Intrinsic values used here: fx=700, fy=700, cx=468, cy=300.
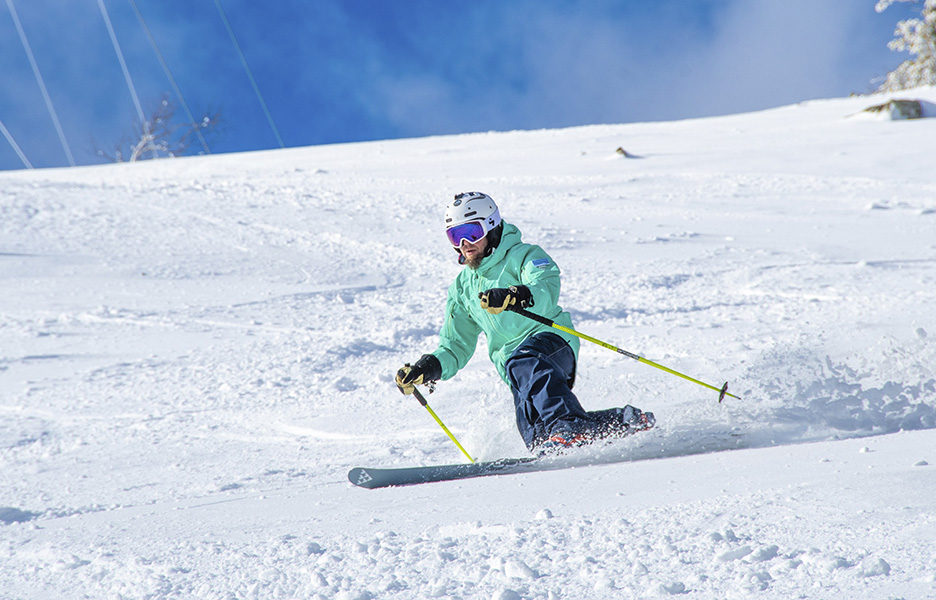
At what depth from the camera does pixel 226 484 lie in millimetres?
3486

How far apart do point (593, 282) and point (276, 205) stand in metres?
6.57

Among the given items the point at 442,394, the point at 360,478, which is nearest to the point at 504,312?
the point at 360,478

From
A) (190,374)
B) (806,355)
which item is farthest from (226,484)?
(806,355)

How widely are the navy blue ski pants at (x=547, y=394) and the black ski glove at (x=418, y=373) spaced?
0.45 m

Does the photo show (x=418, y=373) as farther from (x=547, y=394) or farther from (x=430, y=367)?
(x=547, y=394)

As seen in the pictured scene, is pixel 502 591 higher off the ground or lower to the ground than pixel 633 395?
lower

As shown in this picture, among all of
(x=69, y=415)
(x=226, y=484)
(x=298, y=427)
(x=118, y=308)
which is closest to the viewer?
(x=226, y=484)

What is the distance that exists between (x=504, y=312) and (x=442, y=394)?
1312 mm

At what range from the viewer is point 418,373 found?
383cm

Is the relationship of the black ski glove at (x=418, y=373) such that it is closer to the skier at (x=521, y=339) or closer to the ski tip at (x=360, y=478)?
the skier at (x=521, y=339)

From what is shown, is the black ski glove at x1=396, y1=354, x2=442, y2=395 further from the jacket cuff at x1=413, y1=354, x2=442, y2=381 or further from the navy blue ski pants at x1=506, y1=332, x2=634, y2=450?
the navy blue ski pants at x1=506, y1=332, x2=634, y2=450

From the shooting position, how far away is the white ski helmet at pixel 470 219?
3.68 meters

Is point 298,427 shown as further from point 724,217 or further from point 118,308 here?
point 724,217

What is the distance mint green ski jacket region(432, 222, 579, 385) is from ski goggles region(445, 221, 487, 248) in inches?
5.2
